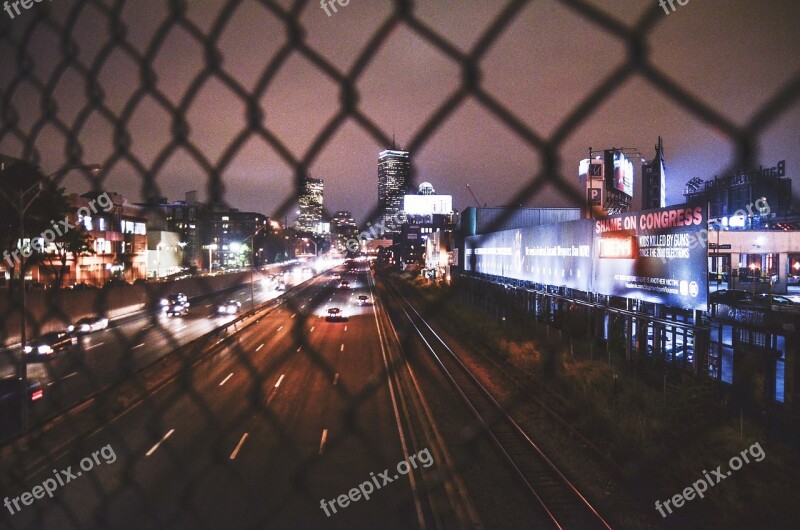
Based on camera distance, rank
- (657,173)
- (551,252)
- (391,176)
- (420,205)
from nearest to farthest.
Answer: (391,176) → (657,173) → (551,252) → (420,205)

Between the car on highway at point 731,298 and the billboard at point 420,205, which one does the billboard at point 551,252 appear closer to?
the billboard at point 420,205

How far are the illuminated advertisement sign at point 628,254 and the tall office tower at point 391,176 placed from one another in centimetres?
476

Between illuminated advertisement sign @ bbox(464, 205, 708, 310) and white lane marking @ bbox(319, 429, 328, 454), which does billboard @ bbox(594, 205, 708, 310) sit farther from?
white lane marking @ bbox(319, 429, 328, 454)

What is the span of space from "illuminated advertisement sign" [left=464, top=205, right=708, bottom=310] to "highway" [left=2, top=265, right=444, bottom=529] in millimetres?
3856

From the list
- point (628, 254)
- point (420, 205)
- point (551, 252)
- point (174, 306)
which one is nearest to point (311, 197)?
point (628, 254)

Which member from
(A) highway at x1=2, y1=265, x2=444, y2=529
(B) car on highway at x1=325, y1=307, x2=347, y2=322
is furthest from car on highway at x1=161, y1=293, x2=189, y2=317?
(B) car on highway at x1=325, y1=307, x2=347, y2=322

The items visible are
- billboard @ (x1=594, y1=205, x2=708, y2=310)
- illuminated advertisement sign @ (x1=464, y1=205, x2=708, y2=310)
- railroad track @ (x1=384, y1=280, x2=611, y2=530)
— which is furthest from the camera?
illuminated advertisement sign @ (x1=464, y1=205, x2=708, y2=310)

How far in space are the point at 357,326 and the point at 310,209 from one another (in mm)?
24214

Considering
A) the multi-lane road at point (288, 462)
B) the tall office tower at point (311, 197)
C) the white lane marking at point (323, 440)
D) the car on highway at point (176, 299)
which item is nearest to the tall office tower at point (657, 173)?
the tall office tower at point (311, 197)

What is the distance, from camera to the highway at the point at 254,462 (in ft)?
20.9

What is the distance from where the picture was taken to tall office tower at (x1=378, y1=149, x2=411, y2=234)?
175 centimetres

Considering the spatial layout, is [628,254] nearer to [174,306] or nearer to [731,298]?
[731,298]

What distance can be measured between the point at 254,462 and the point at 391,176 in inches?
317

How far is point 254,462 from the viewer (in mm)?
8891
